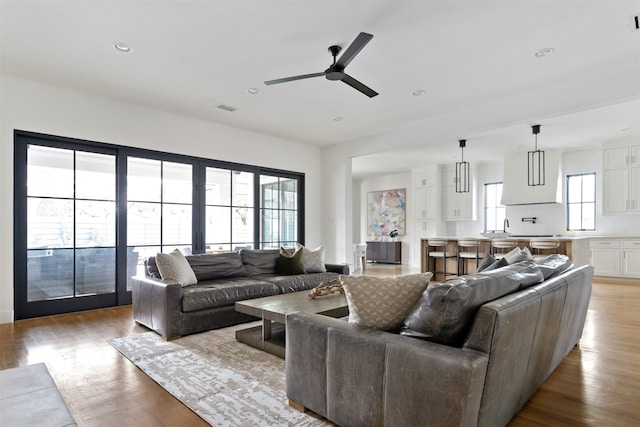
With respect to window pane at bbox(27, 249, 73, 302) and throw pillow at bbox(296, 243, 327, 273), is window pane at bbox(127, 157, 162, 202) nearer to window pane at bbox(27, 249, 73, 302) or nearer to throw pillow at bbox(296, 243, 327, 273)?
window pane at bbox(27, 249, 73, 302)

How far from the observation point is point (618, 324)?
12.8 ft

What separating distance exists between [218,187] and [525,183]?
6.72 metres

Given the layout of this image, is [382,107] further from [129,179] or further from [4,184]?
[4,184]

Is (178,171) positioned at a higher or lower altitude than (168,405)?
higher

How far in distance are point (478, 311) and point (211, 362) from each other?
2097 millimetres

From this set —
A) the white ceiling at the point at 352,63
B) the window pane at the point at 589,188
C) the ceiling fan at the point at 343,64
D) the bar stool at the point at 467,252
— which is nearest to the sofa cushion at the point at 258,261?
the white ceiling at the point at 352,63

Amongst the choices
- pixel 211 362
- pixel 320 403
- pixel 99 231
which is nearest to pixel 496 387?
pixel 320 403

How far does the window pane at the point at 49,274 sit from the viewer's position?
4.21m

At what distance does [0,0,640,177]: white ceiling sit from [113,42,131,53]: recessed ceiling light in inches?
3.1

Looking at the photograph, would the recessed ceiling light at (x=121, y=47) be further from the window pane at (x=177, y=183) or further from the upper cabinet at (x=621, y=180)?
the upper cabinet at (x=621, y=180)

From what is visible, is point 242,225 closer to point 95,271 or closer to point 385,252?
point 95,271

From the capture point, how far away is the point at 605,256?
24.1 feet

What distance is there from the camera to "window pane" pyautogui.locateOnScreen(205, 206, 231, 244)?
583cm

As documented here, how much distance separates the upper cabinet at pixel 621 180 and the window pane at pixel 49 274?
9.62 m
